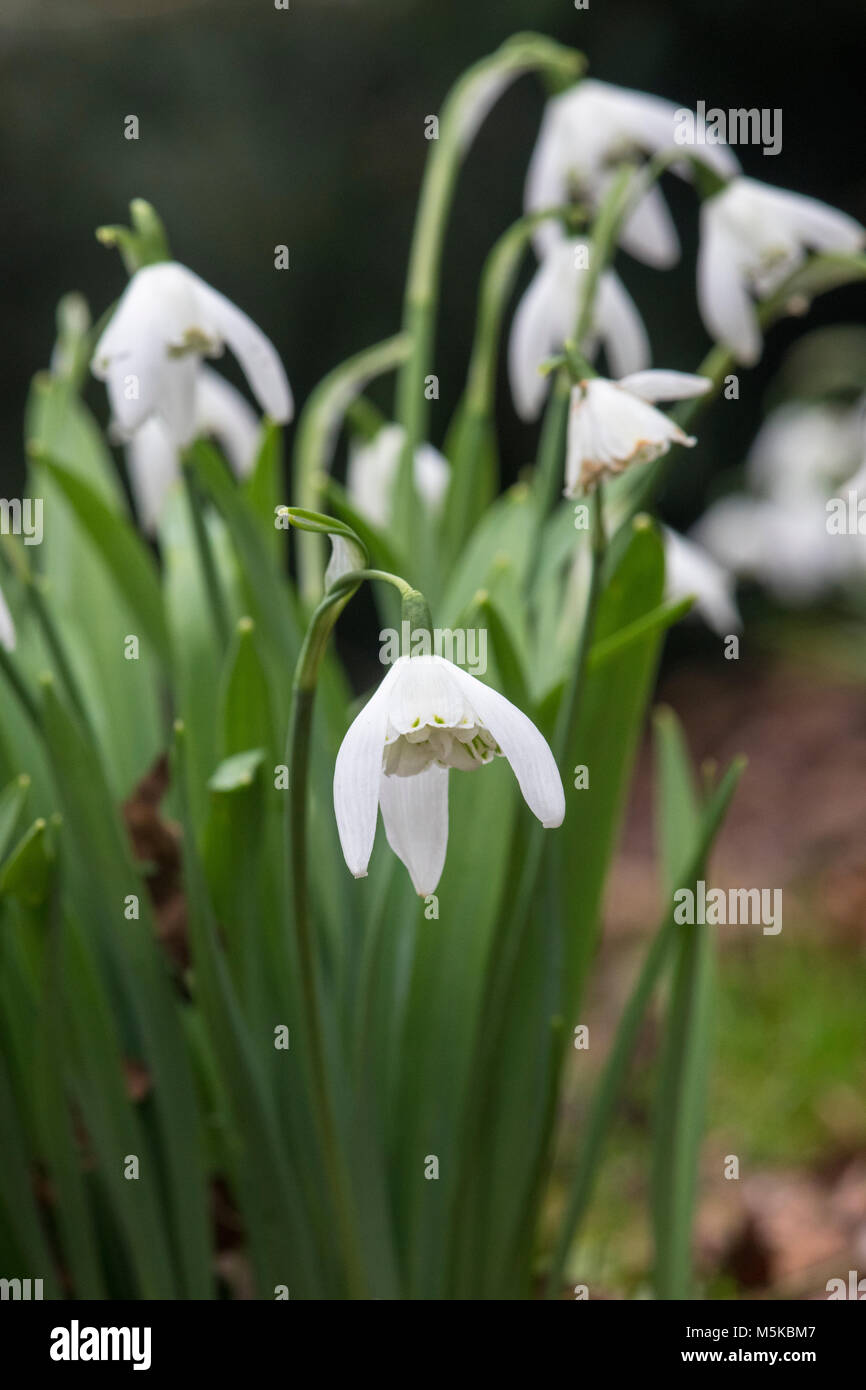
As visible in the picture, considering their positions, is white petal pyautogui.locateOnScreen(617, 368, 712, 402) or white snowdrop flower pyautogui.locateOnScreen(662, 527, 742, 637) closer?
white petal pyautogui.locateOnScreen(617, 368, 712, 402)

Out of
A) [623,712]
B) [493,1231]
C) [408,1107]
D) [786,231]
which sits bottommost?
[493,1231]

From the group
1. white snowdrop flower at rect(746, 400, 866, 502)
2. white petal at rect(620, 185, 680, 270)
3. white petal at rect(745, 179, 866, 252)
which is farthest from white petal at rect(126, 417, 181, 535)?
white snowdrop flower at rect(746, 400, 866, 502)

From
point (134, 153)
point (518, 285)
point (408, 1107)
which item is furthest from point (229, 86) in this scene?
point (408, 1107)

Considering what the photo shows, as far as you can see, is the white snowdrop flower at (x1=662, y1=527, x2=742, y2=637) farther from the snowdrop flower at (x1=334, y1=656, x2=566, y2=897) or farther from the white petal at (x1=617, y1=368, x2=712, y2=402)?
the snowdrop flower at (x1=334, y1=656, x2=566, y2=897)

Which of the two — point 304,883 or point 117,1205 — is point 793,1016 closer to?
point 117,1205

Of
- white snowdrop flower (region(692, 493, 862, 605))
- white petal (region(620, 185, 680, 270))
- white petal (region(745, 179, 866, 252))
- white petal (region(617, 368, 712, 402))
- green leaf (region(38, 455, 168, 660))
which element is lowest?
white petal (region(617, 368, 712, 402))

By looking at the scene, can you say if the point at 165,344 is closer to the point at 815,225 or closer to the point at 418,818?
the point at 418,818

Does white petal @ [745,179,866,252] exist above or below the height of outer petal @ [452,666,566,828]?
above
